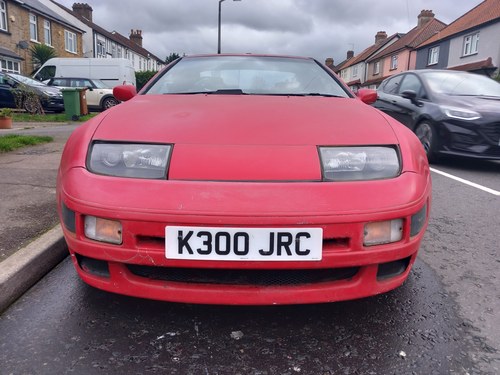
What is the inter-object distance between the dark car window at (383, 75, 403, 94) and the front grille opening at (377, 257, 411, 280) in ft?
19.7

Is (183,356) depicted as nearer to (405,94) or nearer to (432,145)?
(432,145)

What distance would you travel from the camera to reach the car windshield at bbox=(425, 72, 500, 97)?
20.1ft

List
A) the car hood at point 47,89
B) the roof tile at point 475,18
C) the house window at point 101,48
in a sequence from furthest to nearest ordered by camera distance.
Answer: the house window at point 101,48
the roof tile at point 475,18
the car hood at point 47,89

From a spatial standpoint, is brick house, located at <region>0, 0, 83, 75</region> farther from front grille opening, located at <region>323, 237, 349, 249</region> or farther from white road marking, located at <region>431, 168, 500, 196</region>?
front grille opening, located at <region>323, 237, 349, 249</region>

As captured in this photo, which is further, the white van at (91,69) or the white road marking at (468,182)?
the white van at (91,69)

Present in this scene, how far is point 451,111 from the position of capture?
18.4ft

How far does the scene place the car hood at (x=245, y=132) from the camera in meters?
1.78

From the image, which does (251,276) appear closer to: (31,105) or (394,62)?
(31,105)

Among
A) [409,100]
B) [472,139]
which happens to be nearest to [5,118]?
[409,100]

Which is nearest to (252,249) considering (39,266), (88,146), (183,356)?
(183,356)

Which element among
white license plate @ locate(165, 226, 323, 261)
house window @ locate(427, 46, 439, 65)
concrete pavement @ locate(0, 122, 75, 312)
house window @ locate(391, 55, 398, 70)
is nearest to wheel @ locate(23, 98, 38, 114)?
concrete pavement @ locate(0, 122, 75, 312)

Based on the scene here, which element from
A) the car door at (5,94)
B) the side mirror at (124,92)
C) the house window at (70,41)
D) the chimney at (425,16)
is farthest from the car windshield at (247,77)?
the chimney at (425,16)

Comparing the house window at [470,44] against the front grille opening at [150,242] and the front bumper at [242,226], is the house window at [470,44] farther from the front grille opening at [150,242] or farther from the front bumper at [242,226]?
the front grille opening at [150,242]

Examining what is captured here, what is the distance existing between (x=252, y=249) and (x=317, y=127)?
0.76 metres
